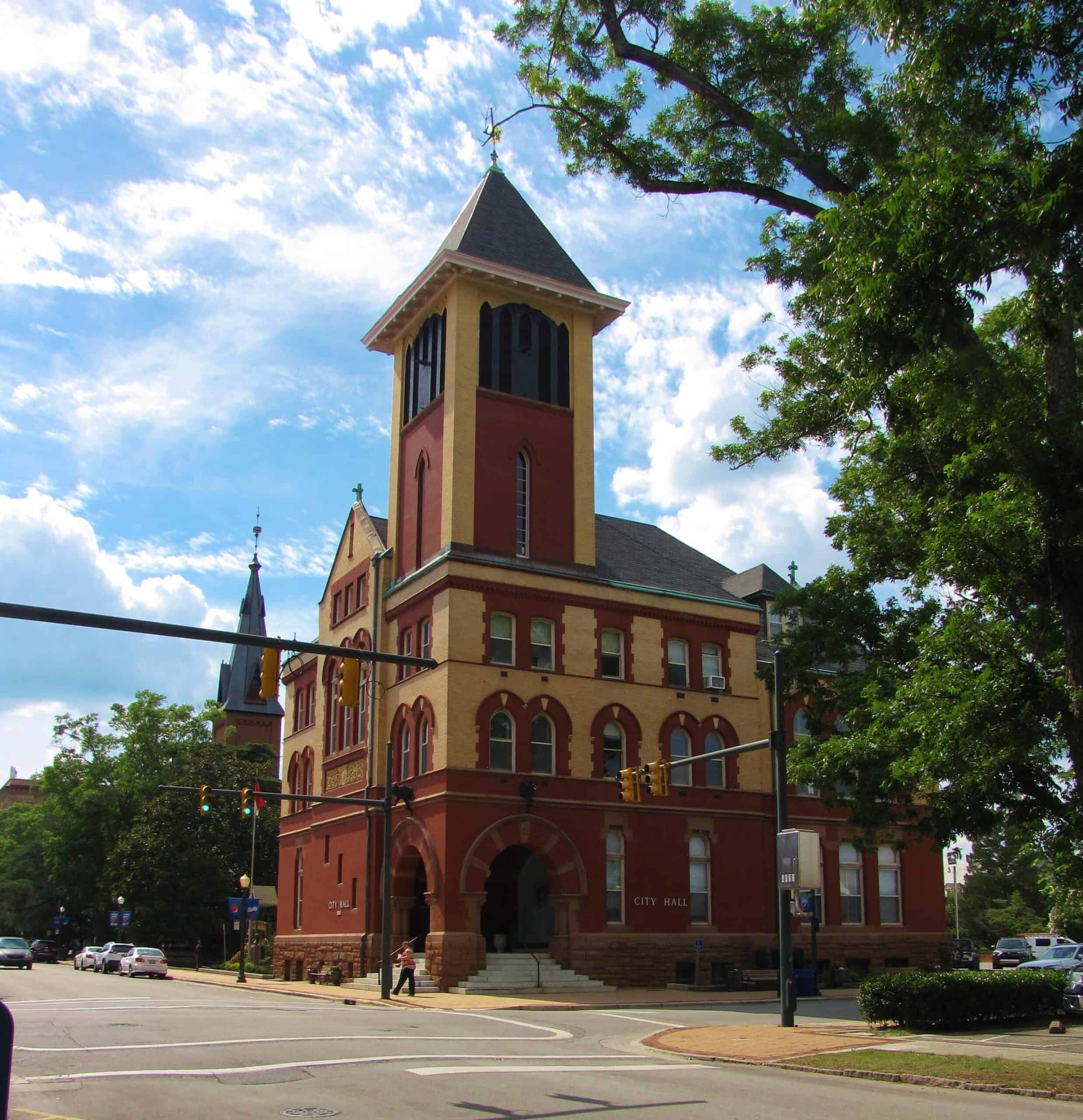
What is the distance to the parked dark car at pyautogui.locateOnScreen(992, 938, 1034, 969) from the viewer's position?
5181 cm

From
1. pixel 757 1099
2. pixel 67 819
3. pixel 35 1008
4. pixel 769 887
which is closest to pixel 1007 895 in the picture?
pixel 769 887

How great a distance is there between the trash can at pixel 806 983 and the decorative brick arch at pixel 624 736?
29.3 feet

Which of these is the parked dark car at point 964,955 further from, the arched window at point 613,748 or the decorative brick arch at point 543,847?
the decorative brick arch at point 543,847

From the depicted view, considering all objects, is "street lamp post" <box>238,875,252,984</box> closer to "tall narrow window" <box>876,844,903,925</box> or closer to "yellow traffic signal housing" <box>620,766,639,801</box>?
"tall narrow window" <box>876,844,903,925</box>

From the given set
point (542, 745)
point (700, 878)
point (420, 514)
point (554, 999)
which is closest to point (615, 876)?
point (700, 878)

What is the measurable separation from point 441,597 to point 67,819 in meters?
55.7

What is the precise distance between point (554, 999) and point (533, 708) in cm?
948

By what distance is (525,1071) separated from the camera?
52.0 ft

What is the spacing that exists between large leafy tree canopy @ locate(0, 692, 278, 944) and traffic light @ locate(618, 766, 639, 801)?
153 feet

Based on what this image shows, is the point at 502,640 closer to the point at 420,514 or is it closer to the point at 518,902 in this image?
the point at 420,514

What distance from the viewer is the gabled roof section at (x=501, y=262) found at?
4203cm

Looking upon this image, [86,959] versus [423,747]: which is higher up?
[423,747]

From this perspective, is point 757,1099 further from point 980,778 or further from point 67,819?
point 67,819

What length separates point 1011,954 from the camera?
53500mm
